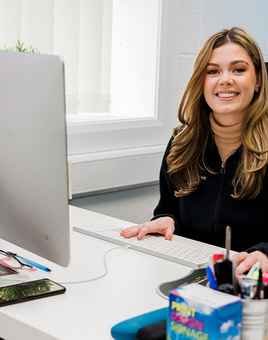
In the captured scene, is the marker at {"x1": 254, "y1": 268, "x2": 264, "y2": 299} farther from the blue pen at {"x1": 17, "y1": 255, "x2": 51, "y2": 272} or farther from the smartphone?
the blue pen at {"x1": 17, "y1": 255, "x2": 51, "y2": 272}

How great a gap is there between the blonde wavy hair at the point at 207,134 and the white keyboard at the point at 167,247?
10.2 inches

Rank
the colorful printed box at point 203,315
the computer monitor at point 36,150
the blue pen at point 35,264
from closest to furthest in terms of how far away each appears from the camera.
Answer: the colorful printed box at point 203,315
the computer monitor at point 36,150
the blue pen at point 35,264

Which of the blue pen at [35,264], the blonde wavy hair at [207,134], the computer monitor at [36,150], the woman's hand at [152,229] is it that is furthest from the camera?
the blonde wavy hair at [207,134]

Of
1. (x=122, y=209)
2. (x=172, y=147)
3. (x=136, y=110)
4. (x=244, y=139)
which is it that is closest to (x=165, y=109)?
(x=136, y=110)

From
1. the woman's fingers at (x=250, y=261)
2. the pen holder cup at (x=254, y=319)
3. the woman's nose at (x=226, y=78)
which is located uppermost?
the woman's nose at (x=226, y=78)

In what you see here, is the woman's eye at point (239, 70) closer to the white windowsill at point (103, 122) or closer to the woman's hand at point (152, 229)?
the woman's hand at point (152, 229)

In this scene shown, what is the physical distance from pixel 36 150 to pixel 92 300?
33 centimetres

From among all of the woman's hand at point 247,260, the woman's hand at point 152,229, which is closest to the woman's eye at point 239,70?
the woman's hand at point 152,229

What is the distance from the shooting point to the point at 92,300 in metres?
1.33

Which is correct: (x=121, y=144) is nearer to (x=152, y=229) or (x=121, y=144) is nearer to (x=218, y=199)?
(x=218, y=199)

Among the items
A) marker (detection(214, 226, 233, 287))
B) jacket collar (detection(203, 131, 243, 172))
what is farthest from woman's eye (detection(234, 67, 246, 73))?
marker (detection(214, 226, 233, 287))

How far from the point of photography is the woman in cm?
195

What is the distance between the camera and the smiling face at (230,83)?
76.9 inches

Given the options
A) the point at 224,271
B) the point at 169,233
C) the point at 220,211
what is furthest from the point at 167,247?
the point at 224,271
